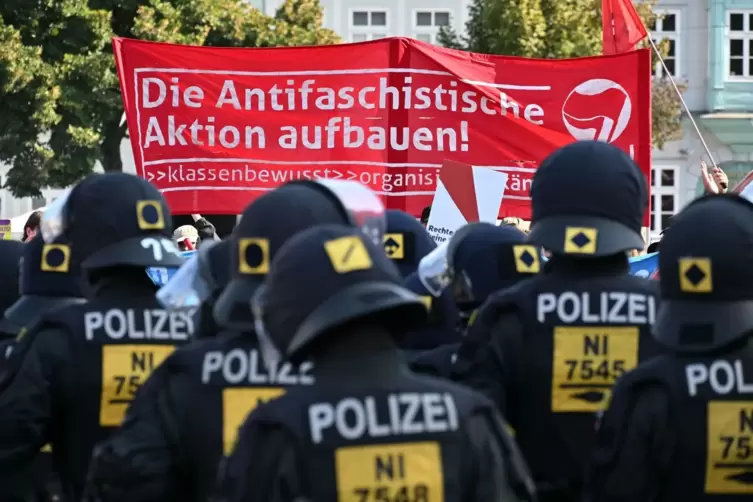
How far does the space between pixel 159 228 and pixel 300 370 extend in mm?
1332

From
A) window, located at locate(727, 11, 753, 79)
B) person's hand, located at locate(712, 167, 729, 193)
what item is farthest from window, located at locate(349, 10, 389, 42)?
person's hand, located at locate(712, 167, 729, 193)

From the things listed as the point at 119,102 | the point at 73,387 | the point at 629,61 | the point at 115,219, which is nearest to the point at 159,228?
the point at 115,219

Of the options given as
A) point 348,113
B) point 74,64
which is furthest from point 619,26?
point 74,64

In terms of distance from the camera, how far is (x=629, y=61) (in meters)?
11.9

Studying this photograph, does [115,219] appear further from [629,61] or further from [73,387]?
[629,61]

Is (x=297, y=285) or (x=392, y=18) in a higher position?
(x=392, y=18)

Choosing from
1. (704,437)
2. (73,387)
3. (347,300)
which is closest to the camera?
(347,300)

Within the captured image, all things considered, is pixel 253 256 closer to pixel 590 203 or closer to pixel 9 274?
pixel 590 203

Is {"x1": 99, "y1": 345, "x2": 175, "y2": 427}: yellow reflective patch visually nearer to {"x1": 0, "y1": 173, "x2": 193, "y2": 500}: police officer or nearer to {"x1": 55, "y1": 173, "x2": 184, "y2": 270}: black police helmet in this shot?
{"x1": 0, "y1": 173, "x2": 193, "y2": 500}: police officer

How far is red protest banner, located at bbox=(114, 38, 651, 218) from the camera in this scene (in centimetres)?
1195

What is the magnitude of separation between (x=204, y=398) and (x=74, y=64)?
22750 mm

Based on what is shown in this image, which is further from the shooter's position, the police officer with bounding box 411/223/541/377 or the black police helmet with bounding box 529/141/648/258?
the police officer with bounding box 411/223/541/377

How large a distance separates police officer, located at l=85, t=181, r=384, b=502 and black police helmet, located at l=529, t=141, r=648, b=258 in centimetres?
140

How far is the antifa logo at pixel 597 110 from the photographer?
11875 mm
